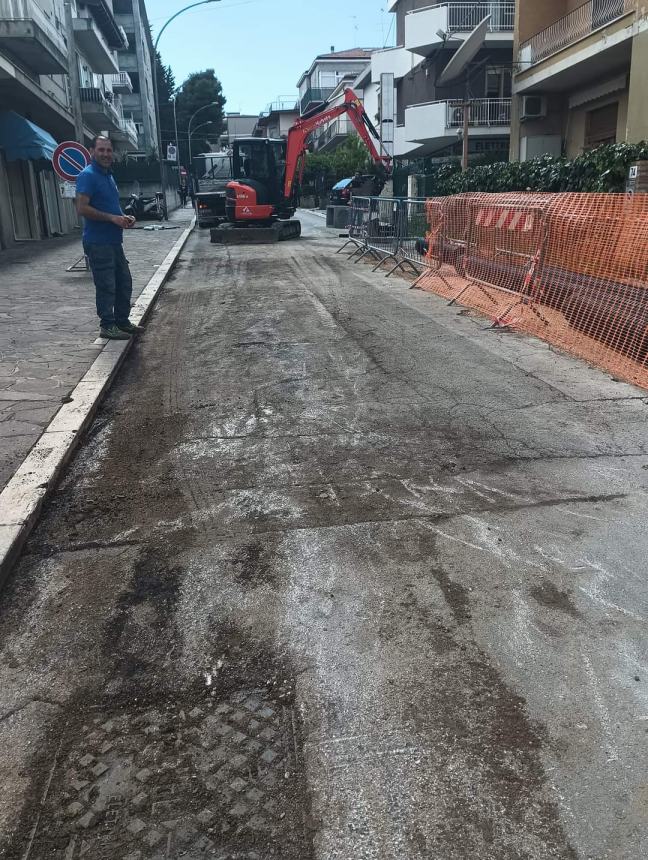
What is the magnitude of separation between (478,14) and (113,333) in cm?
3054

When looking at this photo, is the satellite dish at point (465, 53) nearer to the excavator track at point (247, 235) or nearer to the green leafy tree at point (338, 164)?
the excavator track at point (247, 235)

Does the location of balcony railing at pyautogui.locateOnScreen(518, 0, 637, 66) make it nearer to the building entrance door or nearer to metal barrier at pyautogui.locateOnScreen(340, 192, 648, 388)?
metal barrier at pyautogui.locateOnScreen(340, 192, 648, 388)

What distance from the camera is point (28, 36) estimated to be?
59.9 feet

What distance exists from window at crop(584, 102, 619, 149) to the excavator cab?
9992 mm

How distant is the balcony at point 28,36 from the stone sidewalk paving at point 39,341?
629 centimetres

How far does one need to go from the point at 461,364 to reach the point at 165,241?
18.4 m

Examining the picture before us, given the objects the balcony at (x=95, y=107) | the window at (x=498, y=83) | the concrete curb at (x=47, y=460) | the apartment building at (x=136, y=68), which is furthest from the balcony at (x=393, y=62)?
the concrete curb at (x=47, y=460)

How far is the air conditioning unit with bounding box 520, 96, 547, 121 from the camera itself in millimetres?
24703

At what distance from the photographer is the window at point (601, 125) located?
22000 mm

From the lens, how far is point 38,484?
13.6ft

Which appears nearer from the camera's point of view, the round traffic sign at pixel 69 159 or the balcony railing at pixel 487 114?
the round traffic sign at pixel 69 159

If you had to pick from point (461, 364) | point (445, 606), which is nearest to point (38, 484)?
point (445, 606)

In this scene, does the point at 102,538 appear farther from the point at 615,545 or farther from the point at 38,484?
the point at 615,545

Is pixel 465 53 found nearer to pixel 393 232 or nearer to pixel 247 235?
pixel 247 235
